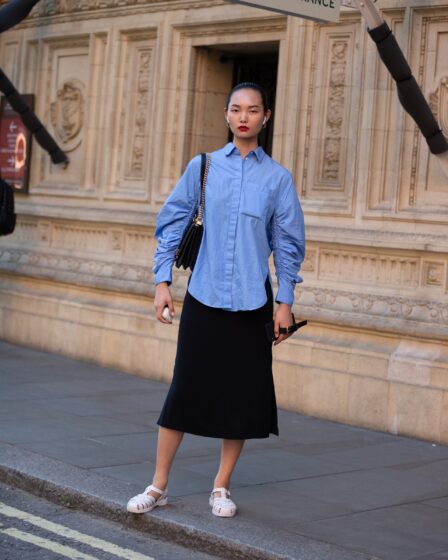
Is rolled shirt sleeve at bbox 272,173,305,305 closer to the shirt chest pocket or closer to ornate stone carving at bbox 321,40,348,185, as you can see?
the shirt chest pocket

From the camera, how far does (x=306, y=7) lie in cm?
802

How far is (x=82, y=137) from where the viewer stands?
46.0ft

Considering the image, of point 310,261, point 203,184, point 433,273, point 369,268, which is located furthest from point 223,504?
point 310,261

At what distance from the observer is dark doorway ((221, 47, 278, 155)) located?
12734 millimetres

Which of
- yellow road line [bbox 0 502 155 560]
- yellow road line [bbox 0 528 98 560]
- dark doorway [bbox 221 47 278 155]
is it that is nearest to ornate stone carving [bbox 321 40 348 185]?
dark doorway [bbox 221 47 278 155]

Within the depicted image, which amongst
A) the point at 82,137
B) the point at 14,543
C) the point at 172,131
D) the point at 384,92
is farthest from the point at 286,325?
the point at 82,137

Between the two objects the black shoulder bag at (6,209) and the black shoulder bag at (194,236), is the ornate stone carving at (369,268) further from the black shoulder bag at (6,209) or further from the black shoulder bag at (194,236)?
the black shoulder bag at (194,236)

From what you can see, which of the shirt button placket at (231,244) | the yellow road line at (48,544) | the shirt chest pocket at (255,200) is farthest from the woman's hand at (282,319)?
the yellow road line at (48,544)

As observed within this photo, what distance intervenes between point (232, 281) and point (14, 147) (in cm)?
888

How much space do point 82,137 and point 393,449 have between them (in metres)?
6.25

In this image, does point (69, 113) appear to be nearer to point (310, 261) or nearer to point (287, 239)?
point (310, 261)

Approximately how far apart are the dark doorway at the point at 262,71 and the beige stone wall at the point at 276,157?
0.64 feet

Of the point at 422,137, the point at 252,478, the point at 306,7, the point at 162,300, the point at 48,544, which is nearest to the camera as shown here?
the point at 48,544

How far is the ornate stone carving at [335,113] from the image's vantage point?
11.0m
